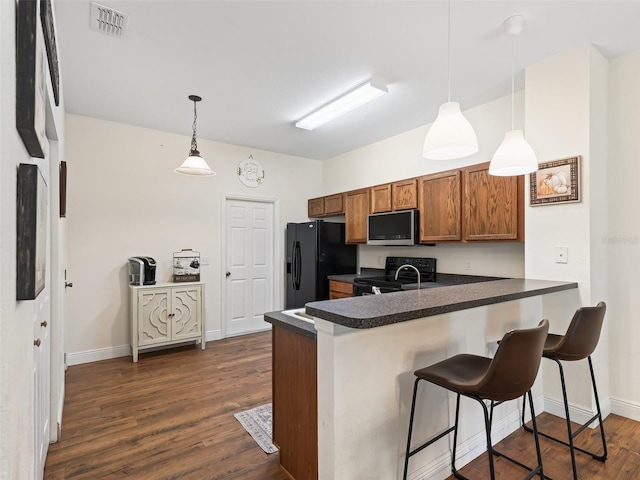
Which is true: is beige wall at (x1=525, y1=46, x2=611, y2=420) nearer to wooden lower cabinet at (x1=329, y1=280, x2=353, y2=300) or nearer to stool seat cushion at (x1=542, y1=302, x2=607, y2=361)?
stool seat cushion at (x1=542, y1=302, x2=607, y2=361)

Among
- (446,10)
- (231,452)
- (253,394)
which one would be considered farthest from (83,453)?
(446,10)

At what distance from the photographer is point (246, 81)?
2.93 metres

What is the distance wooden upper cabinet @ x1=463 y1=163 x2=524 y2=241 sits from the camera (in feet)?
9.45

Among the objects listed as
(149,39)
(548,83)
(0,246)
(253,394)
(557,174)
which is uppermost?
(149,39)

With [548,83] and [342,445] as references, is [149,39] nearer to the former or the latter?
[342,445]

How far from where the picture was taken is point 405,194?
13.1 feet

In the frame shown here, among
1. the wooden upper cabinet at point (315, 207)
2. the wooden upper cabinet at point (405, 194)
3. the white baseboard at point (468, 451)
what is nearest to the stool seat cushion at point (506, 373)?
the white baseboard at point (468, 451)

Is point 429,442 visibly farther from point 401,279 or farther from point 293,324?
point 401,279

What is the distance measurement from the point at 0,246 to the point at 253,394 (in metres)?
2.63

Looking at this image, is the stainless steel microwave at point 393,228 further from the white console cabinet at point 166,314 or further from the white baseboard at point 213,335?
the white baseboard at point 213,335

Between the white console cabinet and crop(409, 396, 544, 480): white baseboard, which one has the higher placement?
the white console cabinet

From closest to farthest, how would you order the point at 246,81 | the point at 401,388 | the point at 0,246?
the point at 0,246, the point at 401,388, the point at 246,81

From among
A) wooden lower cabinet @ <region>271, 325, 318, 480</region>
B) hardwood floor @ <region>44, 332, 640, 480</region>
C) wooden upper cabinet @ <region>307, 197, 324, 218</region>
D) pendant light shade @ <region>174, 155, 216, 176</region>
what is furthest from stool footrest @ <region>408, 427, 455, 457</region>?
wooden upper cabinet @ <region>307, 197, 324, 218</region>

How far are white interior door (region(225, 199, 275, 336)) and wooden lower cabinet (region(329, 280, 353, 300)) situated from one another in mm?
1055
